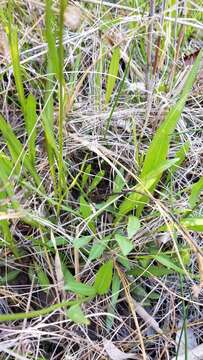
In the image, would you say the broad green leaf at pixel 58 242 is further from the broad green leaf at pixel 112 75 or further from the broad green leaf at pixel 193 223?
the broad green leaf at pixel 112 75

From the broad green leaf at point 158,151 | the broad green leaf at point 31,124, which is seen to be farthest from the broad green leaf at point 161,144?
the broad green leaf at point 31,124

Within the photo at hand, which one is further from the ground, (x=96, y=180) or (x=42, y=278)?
(x=96, y=180)

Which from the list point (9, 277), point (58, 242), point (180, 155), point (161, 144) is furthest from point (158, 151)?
point (9, 277)

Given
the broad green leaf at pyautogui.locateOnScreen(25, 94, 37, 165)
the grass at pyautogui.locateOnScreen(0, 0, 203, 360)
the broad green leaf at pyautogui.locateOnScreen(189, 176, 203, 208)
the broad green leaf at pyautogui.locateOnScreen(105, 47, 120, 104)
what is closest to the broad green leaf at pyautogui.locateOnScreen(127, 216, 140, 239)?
the grass at pyautogui.locateOnScreen(0, 0, 203, 360)

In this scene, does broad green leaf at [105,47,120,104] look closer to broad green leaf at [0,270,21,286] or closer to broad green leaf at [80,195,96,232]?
broad green leaf at [80,195,96,232]

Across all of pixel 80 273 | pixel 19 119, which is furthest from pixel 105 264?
pixel 19 119

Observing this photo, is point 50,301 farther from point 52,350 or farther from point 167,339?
point 167,339

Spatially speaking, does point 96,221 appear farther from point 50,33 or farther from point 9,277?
point 50,33
